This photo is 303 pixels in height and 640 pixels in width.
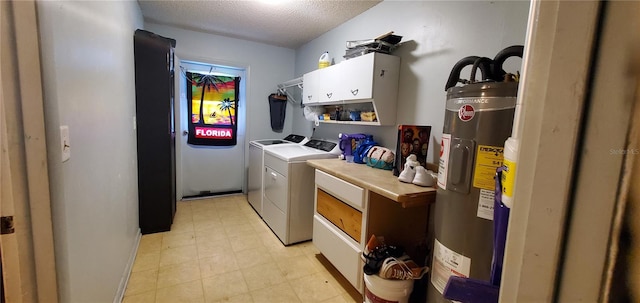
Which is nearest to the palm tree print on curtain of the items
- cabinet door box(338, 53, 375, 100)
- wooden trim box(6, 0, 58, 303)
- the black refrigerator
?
the black refrigerator

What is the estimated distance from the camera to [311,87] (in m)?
2.79

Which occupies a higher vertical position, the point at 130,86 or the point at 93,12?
the point at 93,12

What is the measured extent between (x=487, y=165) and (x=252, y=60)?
3318 mm

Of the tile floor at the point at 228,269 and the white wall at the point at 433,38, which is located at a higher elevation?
the white wall at the point at 433,38

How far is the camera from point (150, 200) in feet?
8.09

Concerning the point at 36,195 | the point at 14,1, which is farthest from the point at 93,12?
the point at 36,195

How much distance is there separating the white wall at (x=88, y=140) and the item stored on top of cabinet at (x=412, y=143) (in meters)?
1.59

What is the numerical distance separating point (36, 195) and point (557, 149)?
121cm

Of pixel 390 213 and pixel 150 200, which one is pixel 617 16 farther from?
pixel 150 200

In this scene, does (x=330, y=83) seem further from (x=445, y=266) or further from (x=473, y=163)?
(x=445, y=266)

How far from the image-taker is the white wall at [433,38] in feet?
4.49

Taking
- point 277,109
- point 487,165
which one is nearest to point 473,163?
point 487,165

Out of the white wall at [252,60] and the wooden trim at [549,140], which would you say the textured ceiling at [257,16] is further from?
the wooden trim at [549,140]

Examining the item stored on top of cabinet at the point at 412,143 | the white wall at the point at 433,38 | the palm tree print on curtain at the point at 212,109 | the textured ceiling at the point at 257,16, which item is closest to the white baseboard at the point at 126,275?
the palm tree print on curtain at the point at 212,109
